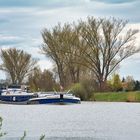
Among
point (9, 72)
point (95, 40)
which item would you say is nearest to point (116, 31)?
point (95, 40)

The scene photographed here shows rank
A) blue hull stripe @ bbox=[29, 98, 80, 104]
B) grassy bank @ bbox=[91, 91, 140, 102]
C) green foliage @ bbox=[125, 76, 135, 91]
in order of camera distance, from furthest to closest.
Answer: green foliage @ bbox=[125, 76, 135, 91] < grassy bank @ bbox=[91, 91, 140, 102] < blue hull stripe @ bbox=[29, 98, 80, 104]

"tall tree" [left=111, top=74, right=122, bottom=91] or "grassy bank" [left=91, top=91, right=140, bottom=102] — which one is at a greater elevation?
"tall tree" [left=111, top=74, right=122, bottom=91]

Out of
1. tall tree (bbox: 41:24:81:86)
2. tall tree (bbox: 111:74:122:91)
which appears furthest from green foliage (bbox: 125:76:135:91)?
tall tree (bbox: 41:24:81:86)

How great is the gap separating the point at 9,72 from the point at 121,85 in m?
24.4

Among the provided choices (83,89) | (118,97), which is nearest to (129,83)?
(83,89)

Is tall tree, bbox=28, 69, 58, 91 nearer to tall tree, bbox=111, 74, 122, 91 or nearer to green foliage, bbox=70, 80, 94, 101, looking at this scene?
tall tree, bbox=111, 74, 122, 91

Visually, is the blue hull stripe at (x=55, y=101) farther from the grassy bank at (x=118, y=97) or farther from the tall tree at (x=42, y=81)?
the tall tree at (x=42, y=81)

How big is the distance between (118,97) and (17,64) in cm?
3795

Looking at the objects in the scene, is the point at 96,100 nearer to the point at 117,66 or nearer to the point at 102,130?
the point at 117,66

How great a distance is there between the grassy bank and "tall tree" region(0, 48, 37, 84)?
106 feet

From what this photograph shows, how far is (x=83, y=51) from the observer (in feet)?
312

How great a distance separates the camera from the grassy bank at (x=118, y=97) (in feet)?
278

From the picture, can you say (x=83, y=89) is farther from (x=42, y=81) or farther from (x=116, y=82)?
(x=42, y=81)

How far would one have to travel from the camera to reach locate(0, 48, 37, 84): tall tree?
11931 centimetres
